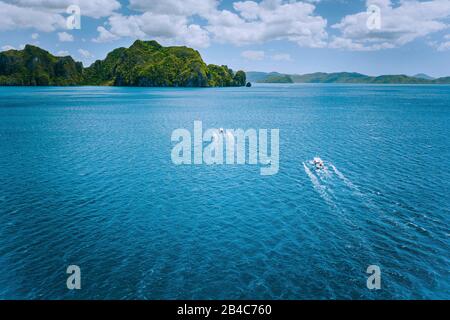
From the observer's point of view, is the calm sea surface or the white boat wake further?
the white boat wake

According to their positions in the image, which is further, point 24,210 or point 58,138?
point 58,138

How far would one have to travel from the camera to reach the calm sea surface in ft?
115

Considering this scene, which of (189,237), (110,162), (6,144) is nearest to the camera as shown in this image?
(189,237)

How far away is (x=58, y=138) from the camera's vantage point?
354 ft

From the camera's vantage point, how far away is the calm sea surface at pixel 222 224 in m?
35.1

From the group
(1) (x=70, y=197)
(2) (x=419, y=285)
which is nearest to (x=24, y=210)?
(1) (x=70, y=197)

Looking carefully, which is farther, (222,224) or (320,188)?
(320,188)

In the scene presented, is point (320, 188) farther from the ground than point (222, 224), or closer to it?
farther from the ground

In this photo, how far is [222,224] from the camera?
1939 inches

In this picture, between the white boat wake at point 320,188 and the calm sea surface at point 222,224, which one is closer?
the calm sea surface at point 222,224

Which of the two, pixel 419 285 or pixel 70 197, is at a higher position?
pixel 70 197

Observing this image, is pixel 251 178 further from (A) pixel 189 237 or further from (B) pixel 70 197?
(B) pixel 70 197
